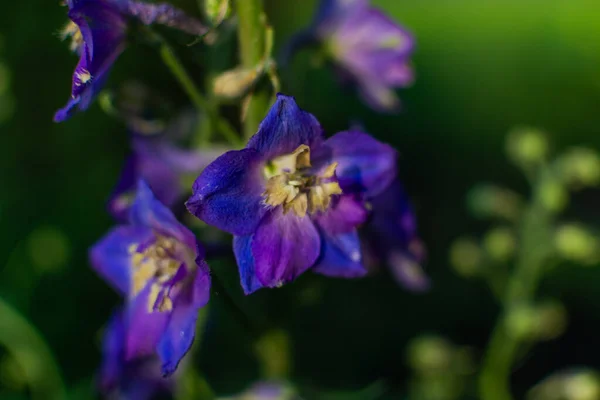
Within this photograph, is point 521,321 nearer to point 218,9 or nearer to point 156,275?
point 156,275

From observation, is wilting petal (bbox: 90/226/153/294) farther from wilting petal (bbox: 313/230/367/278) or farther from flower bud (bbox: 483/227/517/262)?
flower bud (bbox: 483/227/517/262)

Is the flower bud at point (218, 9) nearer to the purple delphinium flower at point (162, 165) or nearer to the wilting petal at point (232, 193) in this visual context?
the wilting petal at point (232, 193)

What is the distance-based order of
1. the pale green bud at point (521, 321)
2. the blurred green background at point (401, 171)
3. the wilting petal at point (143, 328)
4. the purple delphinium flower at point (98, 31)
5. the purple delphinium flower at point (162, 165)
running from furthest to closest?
the blurred green background at point (401, 171)
the pale green bud at point (521, 321)
the purple delphinium flower at point (162, 165)
the wilting petal at point (143, 328)
the purple delphinium flower at point (98, 31)

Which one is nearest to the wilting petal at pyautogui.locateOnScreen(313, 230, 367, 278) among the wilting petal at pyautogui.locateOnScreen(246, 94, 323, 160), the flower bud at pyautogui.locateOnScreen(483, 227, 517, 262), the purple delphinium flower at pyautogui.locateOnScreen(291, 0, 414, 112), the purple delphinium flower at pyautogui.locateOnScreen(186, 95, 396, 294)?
the purple delphinium flower at pyautogui.locateOnScreen(186, 95, 396, 294)

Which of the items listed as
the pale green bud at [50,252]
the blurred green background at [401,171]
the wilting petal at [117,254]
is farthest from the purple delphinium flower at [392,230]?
the pale green bud at [50,252]

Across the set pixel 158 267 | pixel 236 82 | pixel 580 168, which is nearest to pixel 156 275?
pixel 158 267
